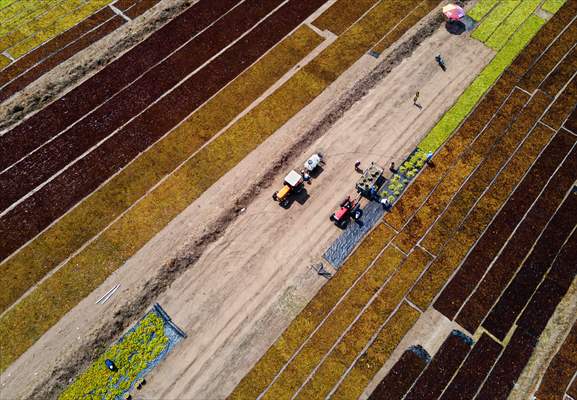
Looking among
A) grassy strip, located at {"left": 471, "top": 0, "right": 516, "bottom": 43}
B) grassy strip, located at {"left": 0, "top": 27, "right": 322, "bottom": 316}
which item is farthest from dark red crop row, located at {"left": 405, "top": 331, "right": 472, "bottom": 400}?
grassy strip, located at {"left": 471, "top": 0, "right": 516, "bottom": 43}

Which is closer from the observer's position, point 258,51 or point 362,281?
point 362,281

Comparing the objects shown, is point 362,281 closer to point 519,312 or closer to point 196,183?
point 519,312

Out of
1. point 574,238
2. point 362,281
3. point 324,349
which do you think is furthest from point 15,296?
point 574,238

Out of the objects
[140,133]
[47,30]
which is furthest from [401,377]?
[47,30]

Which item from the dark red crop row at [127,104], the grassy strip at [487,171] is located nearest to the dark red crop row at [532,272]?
the grassy strip at [487,171]

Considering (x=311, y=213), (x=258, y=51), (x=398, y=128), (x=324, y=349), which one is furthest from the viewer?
(x=258, y=51)

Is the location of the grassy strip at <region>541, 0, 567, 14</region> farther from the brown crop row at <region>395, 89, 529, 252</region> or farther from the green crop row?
the green crop row
